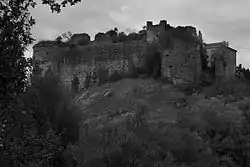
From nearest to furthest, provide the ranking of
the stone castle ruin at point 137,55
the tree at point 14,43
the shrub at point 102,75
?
1. the tree at point 14,43
2. the stone castle ruin at point 137,55
3. the shrub at point 102,75

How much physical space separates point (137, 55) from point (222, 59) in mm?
5520

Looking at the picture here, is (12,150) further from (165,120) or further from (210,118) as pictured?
(210,118)

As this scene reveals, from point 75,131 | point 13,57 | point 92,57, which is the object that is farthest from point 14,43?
point 92,57

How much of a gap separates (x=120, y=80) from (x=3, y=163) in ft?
78.7

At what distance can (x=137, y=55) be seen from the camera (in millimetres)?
32281

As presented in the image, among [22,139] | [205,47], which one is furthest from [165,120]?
[22,139]

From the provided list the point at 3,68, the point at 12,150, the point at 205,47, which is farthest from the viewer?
the point at 205,47

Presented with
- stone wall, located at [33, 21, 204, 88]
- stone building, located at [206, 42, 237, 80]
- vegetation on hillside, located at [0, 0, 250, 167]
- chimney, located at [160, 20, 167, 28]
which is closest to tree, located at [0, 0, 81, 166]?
vegetation on hillside, located at [0, 0, 250, 167]

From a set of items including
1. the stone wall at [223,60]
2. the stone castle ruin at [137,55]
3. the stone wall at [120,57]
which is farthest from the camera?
the stone wall at [223,60]

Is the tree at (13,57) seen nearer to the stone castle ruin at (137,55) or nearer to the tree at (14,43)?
the tree at (14,43)

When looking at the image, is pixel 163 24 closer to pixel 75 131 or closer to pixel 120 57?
pixel 120 57

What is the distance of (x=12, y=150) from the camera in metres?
8.20

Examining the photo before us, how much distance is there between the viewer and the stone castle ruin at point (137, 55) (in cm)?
3136

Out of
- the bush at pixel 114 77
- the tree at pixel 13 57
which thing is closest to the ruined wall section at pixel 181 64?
the bush at pixel 114 77
